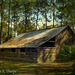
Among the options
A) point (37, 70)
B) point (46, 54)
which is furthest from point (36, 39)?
point (37, 70)

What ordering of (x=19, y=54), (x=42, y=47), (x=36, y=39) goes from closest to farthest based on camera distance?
1. (x=42, y=47)
2. (x=36, y=39)
3. (x=19, y=54)

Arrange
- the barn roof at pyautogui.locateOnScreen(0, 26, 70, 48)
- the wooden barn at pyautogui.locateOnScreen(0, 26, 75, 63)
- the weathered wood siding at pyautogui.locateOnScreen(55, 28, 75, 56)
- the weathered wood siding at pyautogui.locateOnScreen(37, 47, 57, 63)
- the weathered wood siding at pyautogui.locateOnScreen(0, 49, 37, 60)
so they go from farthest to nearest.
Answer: the weathered wood siding at pyautogui.locateOnScreen(55, 28, 75, 56) → the barn roof at pyautogui.locateOnScreen(0, 26, 70, 48) → the weathered wood siding at pyautogui.locateOnScreen(0, 49, 37, 60) → the wooden barn at pyautogui.locateOnScreen(0, 26, 75, 63) → the weathered wood siding at pyautogui.locateOnScreen(37, 47, 57, 63)

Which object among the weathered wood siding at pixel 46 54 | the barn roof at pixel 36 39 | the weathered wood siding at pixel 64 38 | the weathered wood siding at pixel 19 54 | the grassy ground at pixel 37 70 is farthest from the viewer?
the weathered wood siding at pixel 64 38

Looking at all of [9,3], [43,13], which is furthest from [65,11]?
[9,3]

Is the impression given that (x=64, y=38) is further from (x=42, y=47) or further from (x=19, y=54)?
(x=19, y=54)

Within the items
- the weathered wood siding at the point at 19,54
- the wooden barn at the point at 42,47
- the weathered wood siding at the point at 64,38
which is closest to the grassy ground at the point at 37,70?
the wooden barn at the point at 42,47

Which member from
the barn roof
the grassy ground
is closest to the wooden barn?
the barn roof

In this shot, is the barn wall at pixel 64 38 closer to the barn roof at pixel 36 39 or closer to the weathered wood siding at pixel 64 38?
the weathered wood siding at pixel 64 38

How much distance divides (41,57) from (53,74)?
30.4ft

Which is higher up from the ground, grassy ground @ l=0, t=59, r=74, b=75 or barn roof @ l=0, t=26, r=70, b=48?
barn roof @ l=0, t=26, r=70, b=48

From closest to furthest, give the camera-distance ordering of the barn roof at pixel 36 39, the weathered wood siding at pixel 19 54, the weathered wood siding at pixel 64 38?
the weathered wood siding at pixel 19 54 → the barn roof at pixel 36 39 → the weathered wood siding at pixel 64 38

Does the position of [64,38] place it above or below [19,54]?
above

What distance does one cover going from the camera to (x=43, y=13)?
4609 centimetres

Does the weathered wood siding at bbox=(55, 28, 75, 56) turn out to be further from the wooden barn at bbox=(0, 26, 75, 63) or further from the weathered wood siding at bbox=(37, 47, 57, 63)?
the weathered wood siding at bbox=(37, 47, 57, 63)
